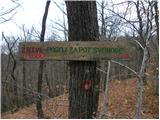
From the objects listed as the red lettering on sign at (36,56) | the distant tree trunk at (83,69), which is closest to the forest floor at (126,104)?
the distant tree trunk at (83,69)

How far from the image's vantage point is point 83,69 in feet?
16.6

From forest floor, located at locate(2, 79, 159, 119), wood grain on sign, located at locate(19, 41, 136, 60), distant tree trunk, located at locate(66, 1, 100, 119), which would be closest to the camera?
wood grain on sign, located at locate(19, 41, 136, 60)

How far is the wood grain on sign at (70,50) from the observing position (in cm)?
463

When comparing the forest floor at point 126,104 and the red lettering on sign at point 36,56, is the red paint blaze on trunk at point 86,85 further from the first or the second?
the forest floor at point 126,104

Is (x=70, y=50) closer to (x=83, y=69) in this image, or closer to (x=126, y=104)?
(x=83, y=69)

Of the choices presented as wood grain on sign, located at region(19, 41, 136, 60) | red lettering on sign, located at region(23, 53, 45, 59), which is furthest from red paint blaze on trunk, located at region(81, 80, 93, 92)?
red lettering on sign, located at region(23, 53, 45, 59)

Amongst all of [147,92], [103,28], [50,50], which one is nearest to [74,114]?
[50,50]

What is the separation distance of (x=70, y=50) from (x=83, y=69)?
488mm

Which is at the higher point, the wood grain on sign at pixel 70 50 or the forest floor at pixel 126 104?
the wood grain on sign at pixel 70 50

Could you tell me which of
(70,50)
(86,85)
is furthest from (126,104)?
(70,50)

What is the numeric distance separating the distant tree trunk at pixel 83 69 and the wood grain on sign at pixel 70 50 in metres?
0.37

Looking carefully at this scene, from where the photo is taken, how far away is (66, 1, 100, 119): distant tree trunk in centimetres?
509

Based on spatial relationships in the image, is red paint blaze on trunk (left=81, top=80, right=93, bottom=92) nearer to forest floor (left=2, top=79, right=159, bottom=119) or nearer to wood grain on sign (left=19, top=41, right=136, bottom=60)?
wood grain on sign (left=19, top=41, right=136, bottom=60)

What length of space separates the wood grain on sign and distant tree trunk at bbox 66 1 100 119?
37 centimetres
